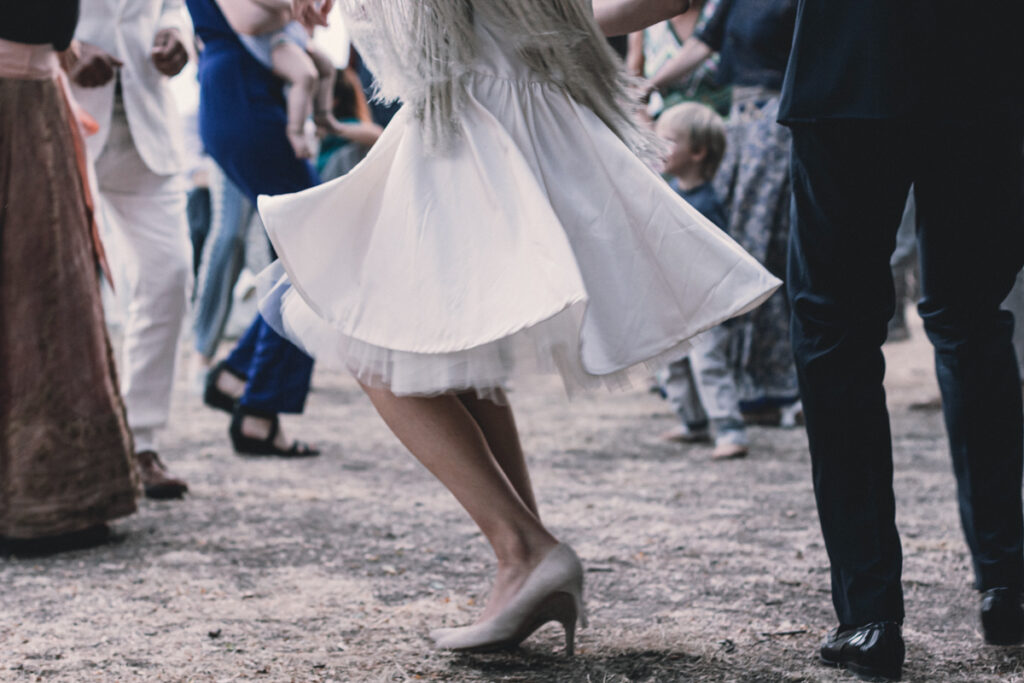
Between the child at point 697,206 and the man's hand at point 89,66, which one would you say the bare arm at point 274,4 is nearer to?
the man's hand at point 89,66

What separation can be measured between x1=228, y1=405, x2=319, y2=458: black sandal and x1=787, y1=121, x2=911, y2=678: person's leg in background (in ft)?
7.92

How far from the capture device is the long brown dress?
255 centimetres

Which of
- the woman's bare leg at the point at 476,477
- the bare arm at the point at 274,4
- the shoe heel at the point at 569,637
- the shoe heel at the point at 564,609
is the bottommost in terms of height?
→ the shoe heel at the point at 569,637

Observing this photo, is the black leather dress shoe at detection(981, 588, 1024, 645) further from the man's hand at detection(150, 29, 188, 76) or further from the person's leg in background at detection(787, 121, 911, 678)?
the man's hand at detection(150, 29, 188, 76)

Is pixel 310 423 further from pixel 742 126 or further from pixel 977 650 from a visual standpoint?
pixel 977 650

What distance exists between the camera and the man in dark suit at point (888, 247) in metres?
1.70

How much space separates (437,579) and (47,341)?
1.03 meters

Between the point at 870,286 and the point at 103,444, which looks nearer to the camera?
the point at 870,286

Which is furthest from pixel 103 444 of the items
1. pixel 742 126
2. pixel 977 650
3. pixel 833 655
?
pixel 742 126

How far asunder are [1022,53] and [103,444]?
6.77ft

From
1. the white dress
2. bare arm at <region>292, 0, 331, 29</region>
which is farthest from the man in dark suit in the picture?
bare arm at <region>292, 0, 331, 29</region>

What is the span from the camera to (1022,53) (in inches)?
69.2

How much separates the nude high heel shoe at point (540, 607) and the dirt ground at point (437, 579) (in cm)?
5

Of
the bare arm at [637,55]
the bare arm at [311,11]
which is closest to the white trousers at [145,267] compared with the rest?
the bare arm at [311,11]
